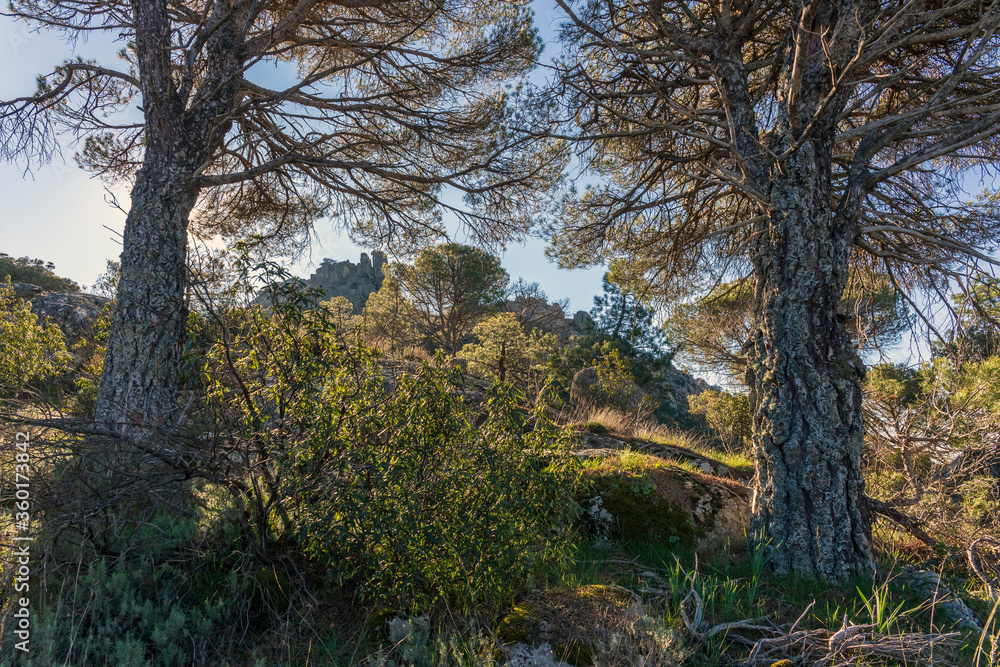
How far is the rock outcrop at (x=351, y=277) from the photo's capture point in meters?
54.4

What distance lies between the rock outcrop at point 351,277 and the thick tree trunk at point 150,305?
47945 millimetres

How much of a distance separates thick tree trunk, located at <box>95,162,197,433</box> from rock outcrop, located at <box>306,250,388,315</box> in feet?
157

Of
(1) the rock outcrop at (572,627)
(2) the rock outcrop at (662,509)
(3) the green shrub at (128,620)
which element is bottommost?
(3) the green shrub at (128,620)

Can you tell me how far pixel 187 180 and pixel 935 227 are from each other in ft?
28.6

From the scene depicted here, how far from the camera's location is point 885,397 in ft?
17.8

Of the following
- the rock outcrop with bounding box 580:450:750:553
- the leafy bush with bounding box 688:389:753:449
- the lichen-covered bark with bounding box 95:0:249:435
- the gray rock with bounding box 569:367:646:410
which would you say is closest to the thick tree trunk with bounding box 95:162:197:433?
the lichen-covered bark with bounding box 95:0:249:435

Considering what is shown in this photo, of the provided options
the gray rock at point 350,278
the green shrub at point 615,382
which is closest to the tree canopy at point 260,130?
the green shrub at point 615,382

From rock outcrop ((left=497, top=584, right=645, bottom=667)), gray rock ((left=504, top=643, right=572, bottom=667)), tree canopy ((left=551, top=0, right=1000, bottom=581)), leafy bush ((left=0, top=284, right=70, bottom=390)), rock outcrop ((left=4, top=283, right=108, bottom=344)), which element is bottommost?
gray rock ((left=504, top=643, right=572, bottom=667))

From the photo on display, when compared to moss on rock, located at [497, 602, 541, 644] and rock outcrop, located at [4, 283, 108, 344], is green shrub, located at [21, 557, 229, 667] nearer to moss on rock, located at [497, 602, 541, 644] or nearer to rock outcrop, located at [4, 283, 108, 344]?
moss on rock, located at [497, 602, 541, 644]

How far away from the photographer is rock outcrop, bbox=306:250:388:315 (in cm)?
5438

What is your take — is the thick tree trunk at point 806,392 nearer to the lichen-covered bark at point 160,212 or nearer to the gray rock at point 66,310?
the lichen-covered bark at point 160,212

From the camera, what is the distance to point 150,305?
5367 millimetres

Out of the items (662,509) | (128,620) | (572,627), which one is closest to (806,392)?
(662,509)

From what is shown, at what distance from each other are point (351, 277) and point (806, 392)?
5743 centimetres
